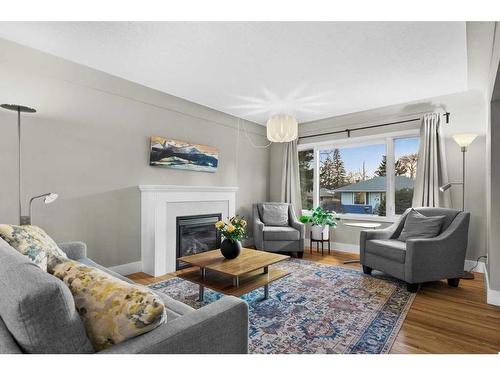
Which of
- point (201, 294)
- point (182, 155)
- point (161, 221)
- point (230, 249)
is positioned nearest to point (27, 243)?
point (201, 294)

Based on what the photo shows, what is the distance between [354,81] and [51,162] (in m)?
3.56

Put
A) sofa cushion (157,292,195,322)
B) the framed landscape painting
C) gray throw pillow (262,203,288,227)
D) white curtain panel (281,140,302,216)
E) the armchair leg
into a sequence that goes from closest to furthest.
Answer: sofa cushion (157,292,195,322) < the armchair leg < the framed landscape painting < gray throw pillow (262,203,288,227) < white curtain panel (281,140,302,216)

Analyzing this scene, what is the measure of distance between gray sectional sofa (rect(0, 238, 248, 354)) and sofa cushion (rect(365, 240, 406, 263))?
8.53 feet

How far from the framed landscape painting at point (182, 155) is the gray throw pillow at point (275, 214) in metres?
1.19

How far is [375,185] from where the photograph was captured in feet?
15.2

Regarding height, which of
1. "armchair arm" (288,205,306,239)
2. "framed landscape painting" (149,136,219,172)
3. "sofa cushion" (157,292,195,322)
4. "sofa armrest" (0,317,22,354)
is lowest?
"sofa cushion" (157,292,195,322)

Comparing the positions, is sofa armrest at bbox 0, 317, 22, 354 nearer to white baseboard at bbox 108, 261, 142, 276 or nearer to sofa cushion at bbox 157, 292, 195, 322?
sofa cushion at bbox 157, 292, 195, 322

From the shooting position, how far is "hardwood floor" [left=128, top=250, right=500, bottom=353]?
187 cm

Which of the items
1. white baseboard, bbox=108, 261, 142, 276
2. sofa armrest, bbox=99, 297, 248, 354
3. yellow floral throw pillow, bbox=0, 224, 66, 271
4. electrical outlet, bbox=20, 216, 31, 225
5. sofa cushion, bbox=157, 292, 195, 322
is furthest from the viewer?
white baseboard, bbox=108, 261, 142, 276

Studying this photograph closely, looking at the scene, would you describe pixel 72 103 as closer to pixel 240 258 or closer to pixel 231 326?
pixel 240 258

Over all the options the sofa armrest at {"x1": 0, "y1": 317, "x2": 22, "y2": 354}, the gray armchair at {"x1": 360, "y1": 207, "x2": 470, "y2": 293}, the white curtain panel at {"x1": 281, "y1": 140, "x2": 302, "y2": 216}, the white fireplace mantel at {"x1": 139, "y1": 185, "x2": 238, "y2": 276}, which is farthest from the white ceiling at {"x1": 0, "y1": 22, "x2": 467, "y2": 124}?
the sofa armrest at {"x1": 0, "y1": 317, "x2": 22, "y2": 354}

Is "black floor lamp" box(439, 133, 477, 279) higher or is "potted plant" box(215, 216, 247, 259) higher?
"black floor lamp" box(439, 133, 477, 279)

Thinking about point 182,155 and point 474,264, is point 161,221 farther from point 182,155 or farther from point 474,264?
point 474,264

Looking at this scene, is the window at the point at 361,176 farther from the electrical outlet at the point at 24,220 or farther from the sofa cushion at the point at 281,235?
the electrical outlet at the point at 24,220
